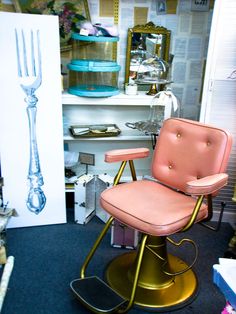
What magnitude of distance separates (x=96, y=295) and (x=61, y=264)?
1.26 feet

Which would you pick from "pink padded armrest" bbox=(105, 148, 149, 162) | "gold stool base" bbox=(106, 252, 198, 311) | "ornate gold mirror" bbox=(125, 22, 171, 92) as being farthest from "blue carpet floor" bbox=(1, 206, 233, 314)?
"ornate gold mirror" bbox=(125, 22, 171, 92)

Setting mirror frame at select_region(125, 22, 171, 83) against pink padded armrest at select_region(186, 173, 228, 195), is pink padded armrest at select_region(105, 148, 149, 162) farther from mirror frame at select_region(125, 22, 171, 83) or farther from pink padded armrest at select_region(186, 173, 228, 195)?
mirror frame at select_region(125, 22, 171, 83)

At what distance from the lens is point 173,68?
7.85ft

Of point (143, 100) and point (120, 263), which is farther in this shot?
point (143, 100)

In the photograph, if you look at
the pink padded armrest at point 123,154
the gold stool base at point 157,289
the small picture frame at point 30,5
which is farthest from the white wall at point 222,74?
the small picture frame at point 30,5

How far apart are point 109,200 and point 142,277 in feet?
1.60

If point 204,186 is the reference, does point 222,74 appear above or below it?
above

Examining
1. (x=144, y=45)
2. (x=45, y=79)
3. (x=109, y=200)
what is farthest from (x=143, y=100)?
(x=109, y=200)

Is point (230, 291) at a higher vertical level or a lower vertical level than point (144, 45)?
lower

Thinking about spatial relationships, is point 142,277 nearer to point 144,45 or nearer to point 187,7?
point 144,45

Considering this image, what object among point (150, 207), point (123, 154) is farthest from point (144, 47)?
point (150, 207)

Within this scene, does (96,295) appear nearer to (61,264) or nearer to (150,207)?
(61,264)

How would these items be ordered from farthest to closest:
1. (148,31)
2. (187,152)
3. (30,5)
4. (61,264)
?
(148,31)
(30,5)
(61,264)
(187,152)

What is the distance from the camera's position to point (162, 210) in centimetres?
141
